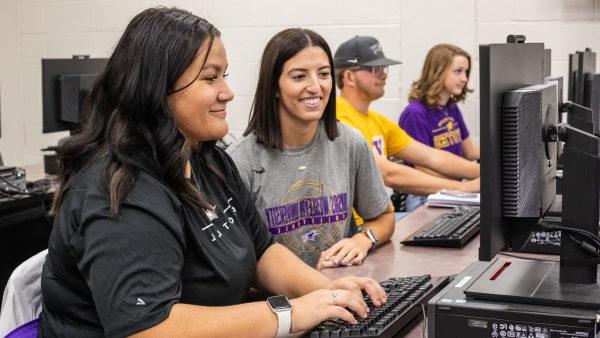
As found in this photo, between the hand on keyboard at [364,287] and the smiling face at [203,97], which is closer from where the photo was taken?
the smiling face at [203,97]

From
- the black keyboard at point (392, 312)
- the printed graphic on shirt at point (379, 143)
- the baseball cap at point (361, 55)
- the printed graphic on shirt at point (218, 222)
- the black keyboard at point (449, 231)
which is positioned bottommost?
the black keyboard at point (392, 312)

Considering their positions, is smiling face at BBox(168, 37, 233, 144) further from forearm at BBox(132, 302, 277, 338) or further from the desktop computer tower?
the desktop computer tower

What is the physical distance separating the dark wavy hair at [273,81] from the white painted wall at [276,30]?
166 cm

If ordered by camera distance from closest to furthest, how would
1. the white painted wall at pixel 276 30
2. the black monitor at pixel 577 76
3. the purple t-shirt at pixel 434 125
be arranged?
the black monitor at pixel 577 76, the purple t-shirt at pixel 434 125, the white painted wall at pixel 276 30

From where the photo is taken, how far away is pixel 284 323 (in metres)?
1.39

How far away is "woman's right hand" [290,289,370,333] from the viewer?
1403 mm

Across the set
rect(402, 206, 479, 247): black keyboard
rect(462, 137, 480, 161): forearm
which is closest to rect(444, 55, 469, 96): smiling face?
rect(462, 137, 480, 161): forearm

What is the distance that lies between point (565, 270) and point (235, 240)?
0.63 m

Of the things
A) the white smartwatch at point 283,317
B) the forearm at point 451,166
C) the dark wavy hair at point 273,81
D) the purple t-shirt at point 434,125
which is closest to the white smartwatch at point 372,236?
the dark wavy hair at point 273,81

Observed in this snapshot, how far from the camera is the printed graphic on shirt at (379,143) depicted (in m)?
3.20

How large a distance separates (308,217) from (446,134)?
204 cm

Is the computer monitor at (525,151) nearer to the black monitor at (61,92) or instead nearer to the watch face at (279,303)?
the watch face at (279,303)

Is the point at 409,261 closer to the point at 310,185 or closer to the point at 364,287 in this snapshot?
the point at 310,185

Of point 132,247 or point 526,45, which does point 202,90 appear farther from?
point 526,45
